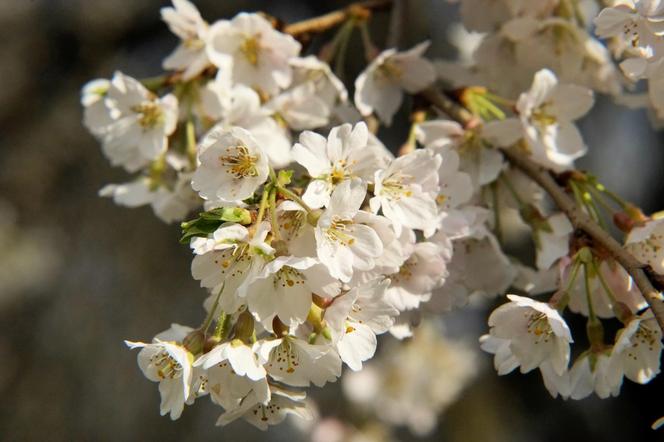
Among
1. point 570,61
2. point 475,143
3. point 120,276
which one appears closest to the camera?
point 475,143

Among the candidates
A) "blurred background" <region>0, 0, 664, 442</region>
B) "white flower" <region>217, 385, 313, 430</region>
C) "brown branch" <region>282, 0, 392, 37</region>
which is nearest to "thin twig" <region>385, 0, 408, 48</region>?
"brown branch" <region>282, 0, 392, 37</region>

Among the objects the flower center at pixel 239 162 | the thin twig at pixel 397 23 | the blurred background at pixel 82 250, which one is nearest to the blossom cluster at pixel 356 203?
the flower center at pixel 239 162

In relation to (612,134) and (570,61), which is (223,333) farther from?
(612,134)

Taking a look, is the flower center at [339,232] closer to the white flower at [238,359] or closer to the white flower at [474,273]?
the white flower at [238,359]

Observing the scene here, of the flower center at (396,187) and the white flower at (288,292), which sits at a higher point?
the flower center at (396,187)

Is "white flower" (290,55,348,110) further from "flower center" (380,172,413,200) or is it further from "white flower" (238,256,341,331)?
"white flower" (238,256,341,331)

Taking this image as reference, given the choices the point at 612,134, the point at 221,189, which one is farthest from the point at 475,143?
the point at 612,134
